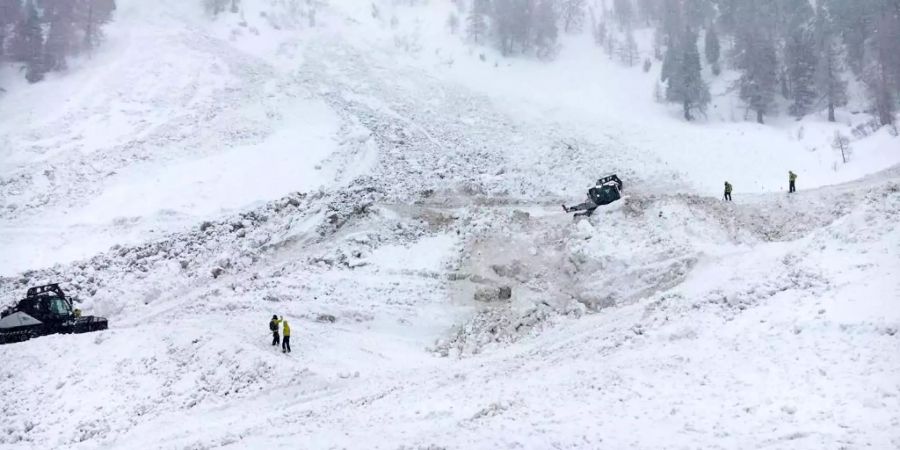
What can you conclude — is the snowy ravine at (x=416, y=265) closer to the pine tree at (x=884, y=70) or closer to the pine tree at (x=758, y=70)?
the pine tree at (x=758, y=70)

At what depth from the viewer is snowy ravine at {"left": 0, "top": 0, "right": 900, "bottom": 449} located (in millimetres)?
13266

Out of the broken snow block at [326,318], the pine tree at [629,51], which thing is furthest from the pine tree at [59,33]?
the pine tree at [629,51]

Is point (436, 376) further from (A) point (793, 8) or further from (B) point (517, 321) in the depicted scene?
(A) point (793, 8)

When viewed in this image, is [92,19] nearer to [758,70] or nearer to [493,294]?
[493,294]

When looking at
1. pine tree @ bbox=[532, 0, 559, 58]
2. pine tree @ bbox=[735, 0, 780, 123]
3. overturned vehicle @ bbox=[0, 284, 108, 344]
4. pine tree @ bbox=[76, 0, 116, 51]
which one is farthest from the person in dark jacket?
pine tree @ bbox=[76, 0, 116, 51]

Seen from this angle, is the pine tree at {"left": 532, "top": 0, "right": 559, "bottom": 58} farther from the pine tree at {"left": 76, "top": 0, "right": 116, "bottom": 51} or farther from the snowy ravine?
the pine tree at {"left": 76, "top": 0, "right": 116, "bottom": 51}

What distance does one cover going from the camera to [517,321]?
68.8 feet

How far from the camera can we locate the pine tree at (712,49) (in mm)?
57469

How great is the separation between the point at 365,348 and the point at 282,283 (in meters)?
5.57

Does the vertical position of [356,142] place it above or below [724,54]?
below

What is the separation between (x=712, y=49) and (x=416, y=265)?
45.4 meters

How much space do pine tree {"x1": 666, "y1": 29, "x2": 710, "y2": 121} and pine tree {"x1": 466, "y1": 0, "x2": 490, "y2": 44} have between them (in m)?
20.2

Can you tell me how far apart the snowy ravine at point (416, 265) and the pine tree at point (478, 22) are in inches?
521

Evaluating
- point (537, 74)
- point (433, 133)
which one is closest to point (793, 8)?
point (537, 74)
